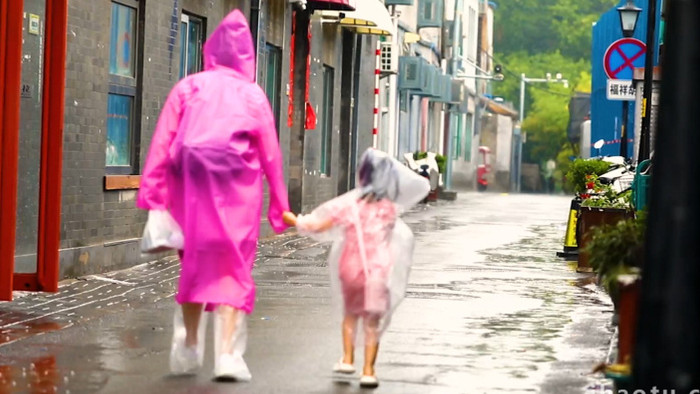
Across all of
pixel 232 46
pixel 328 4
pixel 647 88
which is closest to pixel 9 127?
pixel 232 46

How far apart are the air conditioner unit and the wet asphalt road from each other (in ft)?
62.5

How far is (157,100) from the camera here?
1739 cm

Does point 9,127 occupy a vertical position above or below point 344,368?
above

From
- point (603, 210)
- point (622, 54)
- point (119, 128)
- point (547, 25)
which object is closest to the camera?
point (119, 128)

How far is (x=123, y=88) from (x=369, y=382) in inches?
327

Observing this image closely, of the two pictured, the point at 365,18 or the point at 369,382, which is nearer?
the point at 369,382

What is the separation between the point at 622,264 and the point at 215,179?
87.7 inches

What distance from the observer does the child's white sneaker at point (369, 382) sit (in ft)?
28.5

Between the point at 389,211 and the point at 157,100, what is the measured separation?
28.4 ft

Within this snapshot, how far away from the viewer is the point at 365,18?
96.3 ft

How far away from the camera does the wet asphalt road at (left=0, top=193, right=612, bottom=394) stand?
882cm

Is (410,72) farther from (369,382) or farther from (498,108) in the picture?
(498,108)

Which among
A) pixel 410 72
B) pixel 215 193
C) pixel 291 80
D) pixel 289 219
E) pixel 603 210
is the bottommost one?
pixel 603 210

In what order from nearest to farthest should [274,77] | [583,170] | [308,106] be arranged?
[583,170] < [274,77] < [308,106]
